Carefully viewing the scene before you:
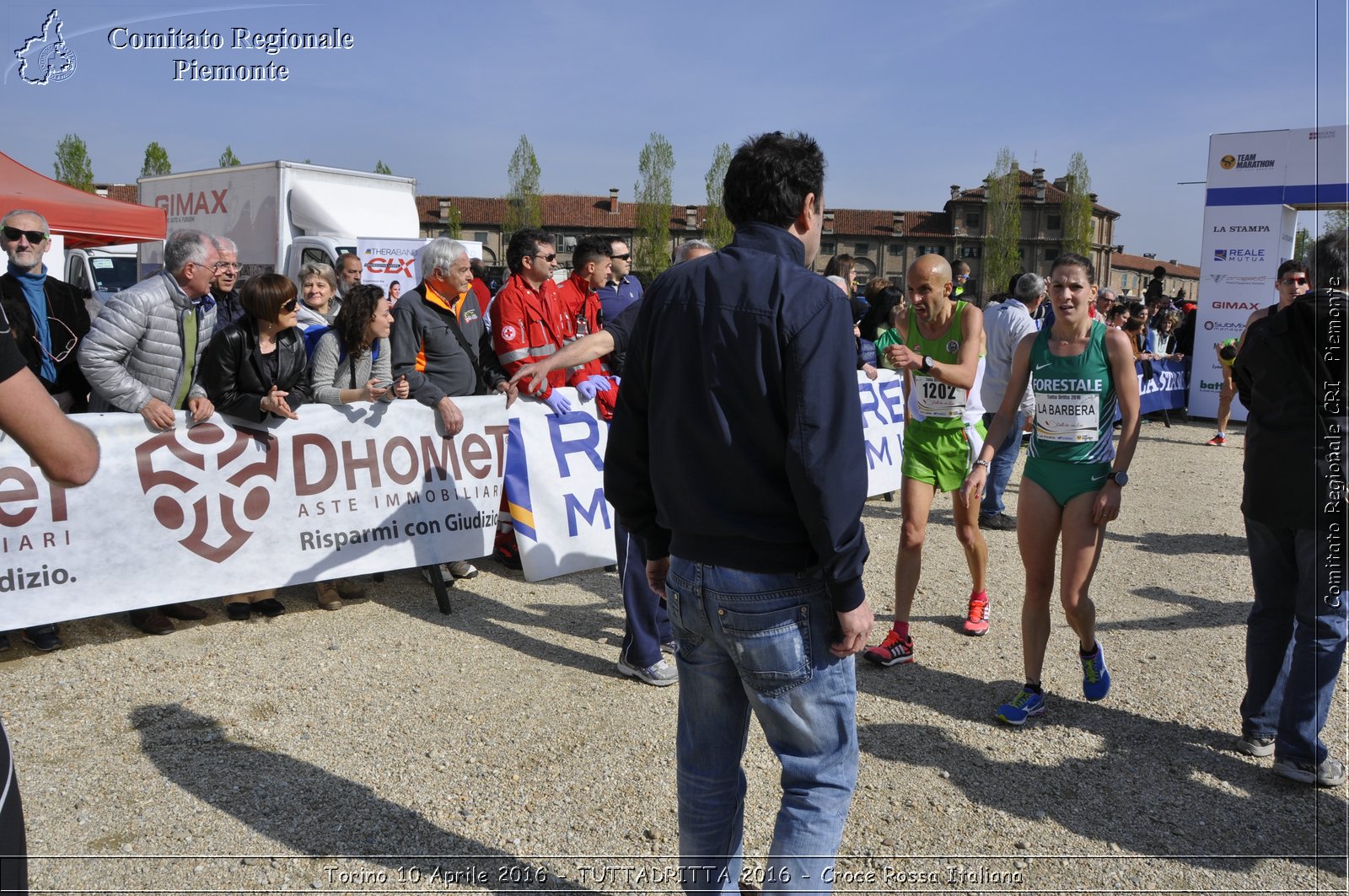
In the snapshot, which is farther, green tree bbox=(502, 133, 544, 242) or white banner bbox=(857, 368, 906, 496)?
green tree bbox=(502, 133, 544, 242)

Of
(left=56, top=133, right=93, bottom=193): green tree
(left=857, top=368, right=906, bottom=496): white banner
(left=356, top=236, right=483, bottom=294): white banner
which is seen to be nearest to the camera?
(left=857, top=368, right=906, bottom=496): white banner

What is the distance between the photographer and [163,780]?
356 cm

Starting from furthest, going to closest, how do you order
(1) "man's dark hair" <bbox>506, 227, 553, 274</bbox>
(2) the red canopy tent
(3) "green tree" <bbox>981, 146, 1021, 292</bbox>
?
(3) "green tree" <bbox>981, 146, 1021, 292</bbox>, (2) the red canopy tent, (1) "man's dark hair" <bbox>506, 227, 553, 274</bbox>

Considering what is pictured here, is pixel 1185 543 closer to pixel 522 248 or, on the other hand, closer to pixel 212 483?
pixel 522 248

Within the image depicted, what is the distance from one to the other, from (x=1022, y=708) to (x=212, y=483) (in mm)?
4403

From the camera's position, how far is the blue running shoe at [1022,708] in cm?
421

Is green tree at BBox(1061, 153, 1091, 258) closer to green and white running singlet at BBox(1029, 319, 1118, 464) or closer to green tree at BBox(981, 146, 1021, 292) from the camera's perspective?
green tree at BBox(981, 146, 1021, 292)

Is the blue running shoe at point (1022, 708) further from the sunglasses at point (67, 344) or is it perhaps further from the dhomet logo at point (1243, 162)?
the dhomet logo at point (1243, 162)

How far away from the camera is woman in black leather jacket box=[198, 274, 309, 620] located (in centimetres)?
516

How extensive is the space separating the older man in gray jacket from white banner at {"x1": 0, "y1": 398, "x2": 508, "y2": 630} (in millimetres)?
165

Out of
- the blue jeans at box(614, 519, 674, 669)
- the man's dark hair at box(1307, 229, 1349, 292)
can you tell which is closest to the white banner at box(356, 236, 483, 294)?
the blue jeans at box(614, 519, 674, 669)

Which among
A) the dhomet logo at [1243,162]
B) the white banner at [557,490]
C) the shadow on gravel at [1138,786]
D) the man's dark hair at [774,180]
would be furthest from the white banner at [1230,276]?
the man's dark hair at [774,180]

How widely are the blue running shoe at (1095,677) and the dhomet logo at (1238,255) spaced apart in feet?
46.9

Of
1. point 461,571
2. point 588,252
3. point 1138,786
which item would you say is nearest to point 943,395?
point 1138,786
